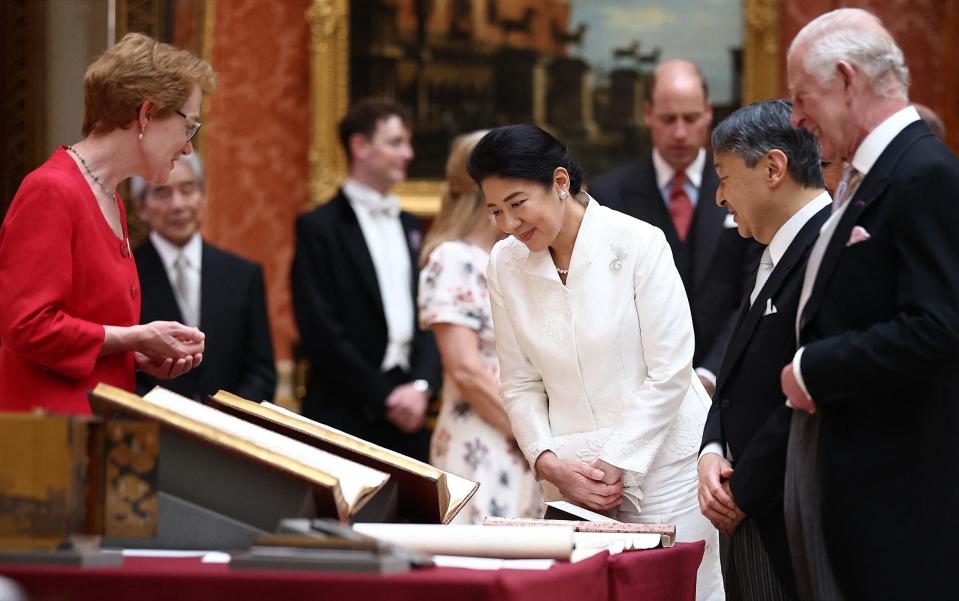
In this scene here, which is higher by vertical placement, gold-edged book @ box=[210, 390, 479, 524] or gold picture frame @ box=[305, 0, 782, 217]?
gold picture frame @ box=[305, 0, 782, 217]

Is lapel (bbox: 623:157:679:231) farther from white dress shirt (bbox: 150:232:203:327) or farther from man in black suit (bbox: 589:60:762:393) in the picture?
white dress shirt (bbox: 150:232:203:327)

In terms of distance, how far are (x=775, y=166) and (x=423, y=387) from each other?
9.38ft

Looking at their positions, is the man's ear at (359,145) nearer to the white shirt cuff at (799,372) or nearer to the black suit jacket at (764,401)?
the black suit jacket at (764,401)

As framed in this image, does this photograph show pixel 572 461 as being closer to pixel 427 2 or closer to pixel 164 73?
Answer: pixel 164 73

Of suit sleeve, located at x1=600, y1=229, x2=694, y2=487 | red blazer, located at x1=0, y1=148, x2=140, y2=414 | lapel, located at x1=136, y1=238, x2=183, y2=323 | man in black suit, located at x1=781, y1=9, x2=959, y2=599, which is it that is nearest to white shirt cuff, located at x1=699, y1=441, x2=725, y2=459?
suit sleeve, located at x1=600, y1=229, x2=694, y2=487

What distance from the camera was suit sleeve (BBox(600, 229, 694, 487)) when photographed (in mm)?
3771

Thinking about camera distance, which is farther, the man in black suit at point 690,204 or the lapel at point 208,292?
the lapel at point 208,292

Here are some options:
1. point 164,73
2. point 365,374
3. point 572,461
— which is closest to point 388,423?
point 365,374

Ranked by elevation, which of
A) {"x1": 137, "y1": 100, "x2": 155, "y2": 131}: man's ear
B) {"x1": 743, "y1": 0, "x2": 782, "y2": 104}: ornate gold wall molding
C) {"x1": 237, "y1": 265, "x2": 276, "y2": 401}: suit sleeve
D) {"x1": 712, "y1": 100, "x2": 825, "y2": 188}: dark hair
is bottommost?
{"x1": 237, "y1": 265, "x2": 276, "y2": 401}: suit sleeve

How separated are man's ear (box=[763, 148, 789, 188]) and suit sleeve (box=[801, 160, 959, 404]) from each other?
2.10 ft

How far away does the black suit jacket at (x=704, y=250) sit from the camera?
16.9 feet

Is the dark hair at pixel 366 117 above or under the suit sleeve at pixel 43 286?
above

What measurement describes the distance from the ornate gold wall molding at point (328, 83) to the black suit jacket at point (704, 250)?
105 inches

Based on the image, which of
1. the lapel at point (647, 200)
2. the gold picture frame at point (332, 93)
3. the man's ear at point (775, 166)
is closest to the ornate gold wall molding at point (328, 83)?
the gold picture frame at point (332, 93)
